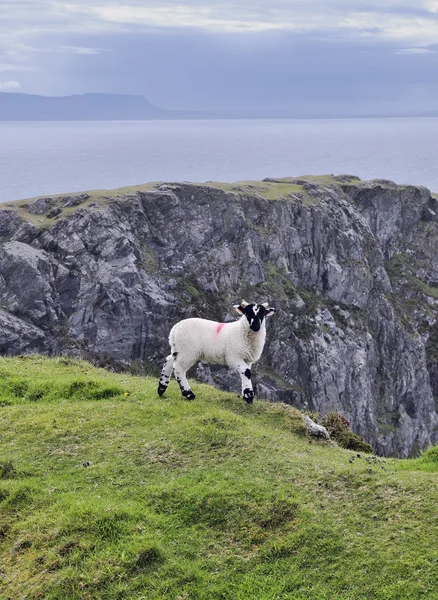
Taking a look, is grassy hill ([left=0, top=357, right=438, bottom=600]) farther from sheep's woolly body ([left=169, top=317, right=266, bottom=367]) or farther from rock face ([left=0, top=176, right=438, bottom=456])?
rock face ([left=0, top=176, right=438, bottom=456])

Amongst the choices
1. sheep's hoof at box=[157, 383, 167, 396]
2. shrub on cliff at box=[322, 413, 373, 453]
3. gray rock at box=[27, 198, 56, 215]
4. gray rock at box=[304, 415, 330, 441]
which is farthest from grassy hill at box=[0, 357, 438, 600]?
gray rock at box=[27, 198, 56, 215]

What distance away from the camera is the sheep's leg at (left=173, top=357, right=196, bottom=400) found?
1659 cm

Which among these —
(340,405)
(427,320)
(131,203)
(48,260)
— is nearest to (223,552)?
(48,260)

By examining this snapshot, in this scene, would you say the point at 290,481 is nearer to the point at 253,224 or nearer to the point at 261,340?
the point at 261,340

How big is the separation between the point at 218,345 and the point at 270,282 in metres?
84.5

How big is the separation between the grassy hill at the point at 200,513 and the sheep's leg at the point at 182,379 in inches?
57.7

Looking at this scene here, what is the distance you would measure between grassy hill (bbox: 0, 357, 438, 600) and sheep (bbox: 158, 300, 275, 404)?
5.97 ft

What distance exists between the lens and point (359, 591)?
831cm

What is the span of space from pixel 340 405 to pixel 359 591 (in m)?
95.5

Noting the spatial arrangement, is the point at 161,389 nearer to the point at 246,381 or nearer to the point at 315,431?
the point at 246,381

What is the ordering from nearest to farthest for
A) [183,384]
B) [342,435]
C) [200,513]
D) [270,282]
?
[200,513] → [183,384] → [342,435] → [270,282]

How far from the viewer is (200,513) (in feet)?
33.9

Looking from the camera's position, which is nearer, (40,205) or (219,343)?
(219,343)

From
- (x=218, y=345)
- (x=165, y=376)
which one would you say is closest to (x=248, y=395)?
(x=218, y=345)
